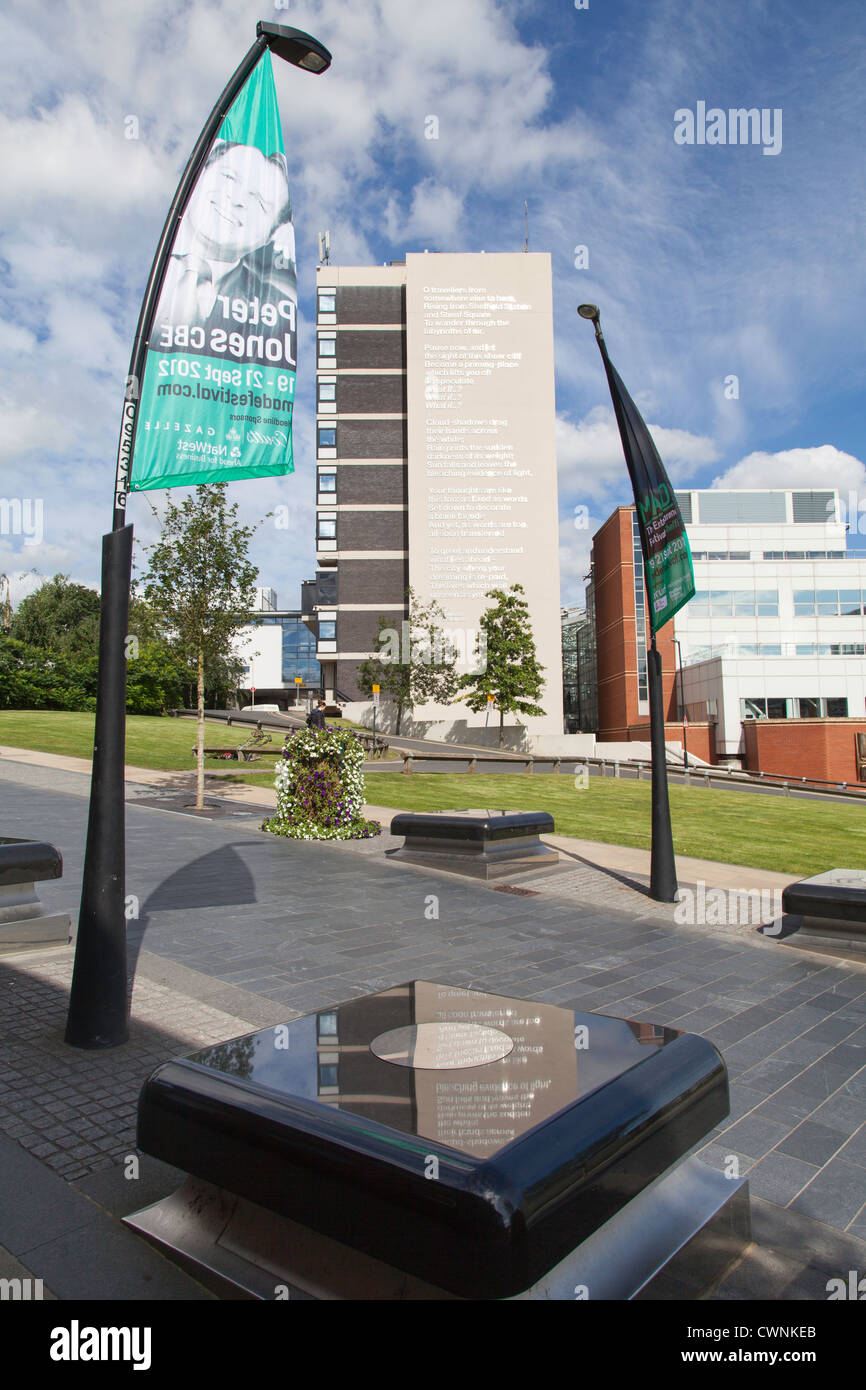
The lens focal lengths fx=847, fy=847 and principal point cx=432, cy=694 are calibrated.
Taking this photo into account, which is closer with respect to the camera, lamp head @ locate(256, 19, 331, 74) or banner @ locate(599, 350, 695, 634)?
lamp head @ locate(256, 19, 331, 74)

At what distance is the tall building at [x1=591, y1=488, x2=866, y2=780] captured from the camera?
50.2m

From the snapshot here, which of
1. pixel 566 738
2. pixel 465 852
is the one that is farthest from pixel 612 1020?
pixel 566 738

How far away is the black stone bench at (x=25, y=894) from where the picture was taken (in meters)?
6.62

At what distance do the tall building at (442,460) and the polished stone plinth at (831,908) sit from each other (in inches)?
2016

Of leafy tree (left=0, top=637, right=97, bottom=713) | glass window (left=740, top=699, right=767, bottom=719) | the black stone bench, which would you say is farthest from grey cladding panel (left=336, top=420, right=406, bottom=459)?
the black stone bench

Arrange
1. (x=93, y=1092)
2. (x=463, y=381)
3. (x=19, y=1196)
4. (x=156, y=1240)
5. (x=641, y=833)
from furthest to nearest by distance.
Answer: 1. (x=463, y=381)
2. (x=641, y=833)
3. (x=93, y=1092)
4. (x=19, y=1196)
5. (x=156, y=1240)

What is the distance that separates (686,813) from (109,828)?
684 inches

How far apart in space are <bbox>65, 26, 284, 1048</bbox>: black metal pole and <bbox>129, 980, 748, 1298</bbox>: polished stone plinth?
175 cm

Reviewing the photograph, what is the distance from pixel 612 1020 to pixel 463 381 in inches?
2512

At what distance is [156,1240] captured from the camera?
2.84 m

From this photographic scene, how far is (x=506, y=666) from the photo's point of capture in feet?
167

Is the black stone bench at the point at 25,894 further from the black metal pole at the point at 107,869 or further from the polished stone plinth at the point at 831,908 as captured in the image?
the polished stone plinth at the point at 831,908

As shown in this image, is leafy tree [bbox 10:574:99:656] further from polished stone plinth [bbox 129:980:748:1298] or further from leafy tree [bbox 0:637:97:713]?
polished stone plinth [bbox 129:980:748:1298]

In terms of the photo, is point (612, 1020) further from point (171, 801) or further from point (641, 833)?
point (171, 801)
